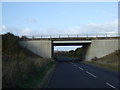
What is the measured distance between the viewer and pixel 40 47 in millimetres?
64875

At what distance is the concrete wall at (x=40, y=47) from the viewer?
63938 millimetres

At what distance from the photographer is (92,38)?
63.4 meters

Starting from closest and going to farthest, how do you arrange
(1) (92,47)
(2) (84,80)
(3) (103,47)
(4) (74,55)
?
1. (2) (84,80)
2. (1) (92,47)
3. (3) (103,47)
4. (4) (74,55)

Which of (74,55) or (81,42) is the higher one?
(81,42)

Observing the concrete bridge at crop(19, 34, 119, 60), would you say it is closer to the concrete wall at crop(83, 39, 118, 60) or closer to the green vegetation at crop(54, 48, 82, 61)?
the concrete wall at crop(83, 39, 118, 60)

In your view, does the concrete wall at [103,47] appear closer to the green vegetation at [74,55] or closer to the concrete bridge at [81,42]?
the concrete bridge at [81,42]

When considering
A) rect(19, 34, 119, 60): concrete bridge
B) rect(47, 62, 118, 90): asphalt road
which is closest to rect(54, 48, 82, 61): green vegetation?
rect(19, 34, 119, 60): concrete bridge

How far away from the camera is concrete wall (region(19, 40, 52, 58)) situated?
63.9 meters

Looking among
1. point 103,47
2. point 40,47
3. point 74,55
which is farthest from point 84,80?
point 74,55

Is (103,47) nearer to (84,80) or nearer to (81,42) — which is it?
(81,42)

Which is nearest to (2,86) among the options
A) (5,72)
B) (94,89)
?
(5,72)

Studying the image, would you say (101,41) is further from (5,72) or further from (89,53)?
(5,72)

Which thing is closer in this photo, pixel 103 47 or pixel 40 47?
pixel 103 47

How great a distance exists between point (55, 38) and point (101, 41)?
10766mm
